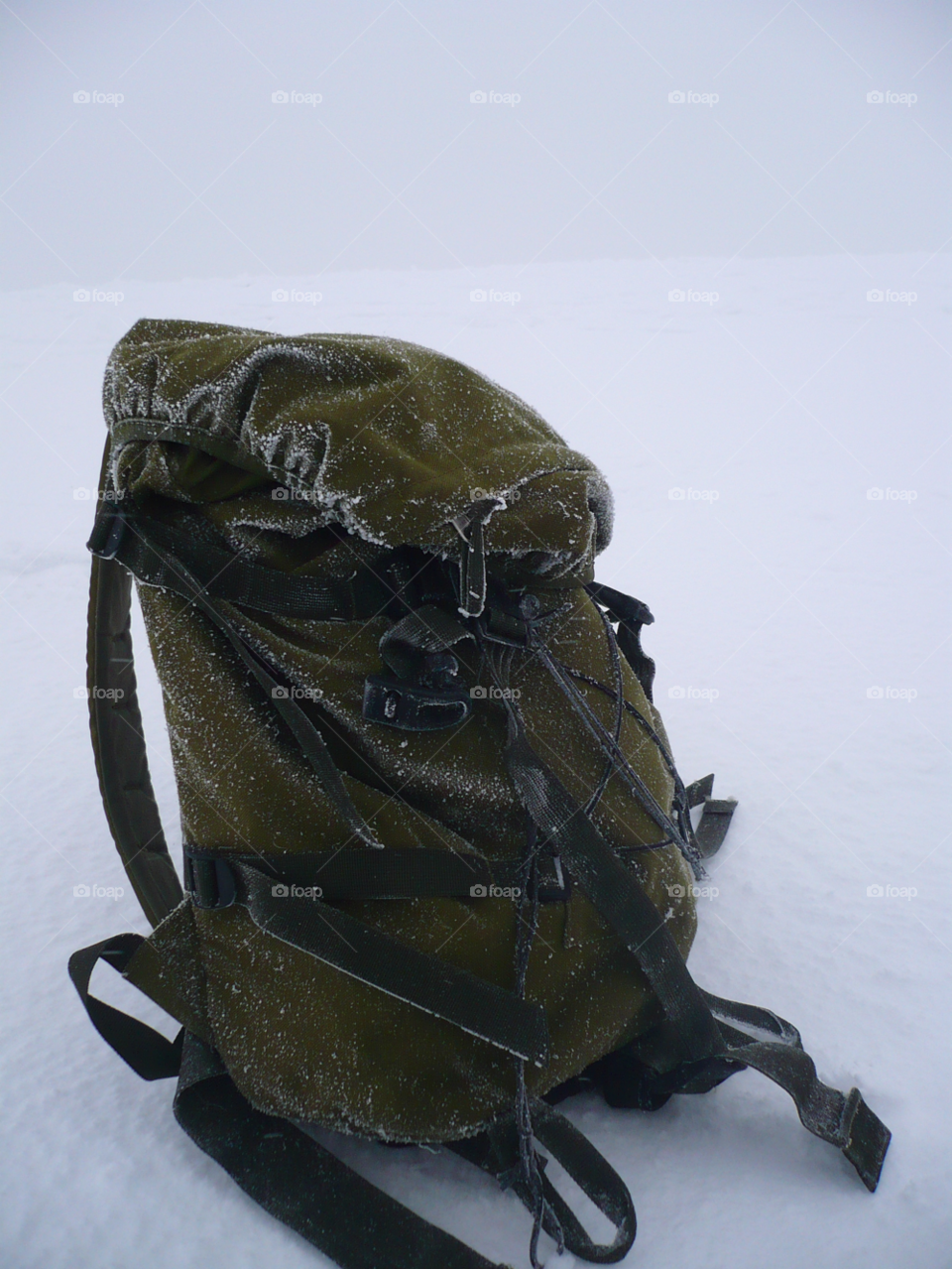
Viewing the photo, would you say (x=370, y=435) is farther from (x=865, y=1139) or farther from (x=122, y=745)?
(x=865, y=1139)

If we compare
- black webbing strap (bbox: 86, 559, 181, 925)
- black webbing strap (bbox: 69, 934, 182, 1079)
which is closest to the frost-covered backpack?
black webbing strap (bbox: 69, 934, 182, 1079)

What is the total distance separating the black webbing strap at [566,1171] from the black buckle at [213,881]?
1.14ft

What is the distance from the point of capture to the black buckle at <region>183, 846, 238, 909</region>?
2.81ft

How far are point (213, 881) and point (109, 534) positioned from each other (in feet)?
1.29

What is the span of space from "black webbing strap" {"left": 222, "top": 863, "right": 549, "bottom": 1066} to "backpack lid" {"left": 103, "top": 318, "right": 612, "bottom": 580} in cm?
38

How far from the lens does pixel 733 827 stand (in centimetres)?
142

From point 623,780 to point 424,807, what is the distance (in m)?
0.25

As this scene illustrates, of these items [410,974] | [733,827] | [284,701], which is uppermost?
[284,701]

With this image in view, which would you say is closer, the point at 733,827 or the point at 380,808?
the point at 380,808

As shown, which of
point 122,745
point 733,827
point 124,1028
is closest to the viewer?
point 124,1028

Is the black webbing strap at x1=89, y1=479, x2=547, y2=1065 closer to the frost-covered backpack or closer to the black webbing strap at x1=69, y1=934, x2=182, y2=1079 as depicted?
Result: the frost-covered backpack

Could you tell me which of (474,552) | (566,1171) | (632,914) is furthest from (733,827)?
(474,552)

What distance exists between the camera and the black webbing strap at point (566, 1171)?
731 mm

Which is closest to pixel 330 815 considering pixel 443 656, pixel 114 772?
pixel 443 656
